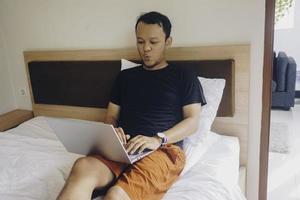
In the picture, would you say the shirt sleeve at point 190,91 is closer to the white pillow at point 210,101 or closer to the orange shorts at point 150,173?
the white pillow at point 210,101

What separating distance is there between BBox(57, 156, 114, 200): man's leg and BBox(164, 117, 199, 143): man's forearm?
1.12ft

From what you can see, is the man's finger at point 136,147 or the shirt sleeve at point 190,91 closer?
the man's finger at point 136,147

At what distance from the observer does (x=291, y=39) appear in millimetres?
4531

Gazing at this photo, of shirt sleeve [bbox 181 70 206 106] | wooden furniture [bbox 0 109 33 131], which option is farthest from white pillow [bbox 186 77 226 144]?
wooden furniture [bbox 0 109 33 131]

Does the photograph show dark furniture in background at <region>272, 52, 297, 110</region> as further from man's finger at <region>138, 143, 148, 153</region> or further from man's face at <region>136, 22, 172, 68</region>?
man's finger at <region>138, 143, 148, 153</region>

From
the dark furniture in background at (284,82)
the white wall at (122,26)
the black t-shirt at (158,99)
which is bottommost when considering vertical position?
the dark furniture in background at (284,82)

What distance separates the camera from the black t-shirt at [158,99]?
1479 mm

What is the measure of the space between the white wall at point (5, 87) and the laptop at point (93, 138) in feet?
4.63

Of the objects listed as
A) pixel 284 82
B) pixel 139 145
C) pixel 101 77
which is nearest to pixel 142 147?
pixel 139 145

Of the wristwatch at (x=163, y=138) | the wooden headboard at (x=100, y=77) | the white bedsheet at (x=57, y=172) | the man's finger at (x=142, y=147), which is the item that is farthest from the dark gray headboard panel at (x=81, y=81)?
the man's finger at (x=142, y=147)

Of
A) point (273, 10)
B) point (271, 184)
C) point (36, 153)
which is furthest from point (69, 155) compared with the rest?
point (271, 184)

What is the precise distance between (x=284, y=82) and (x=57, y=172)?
3369mm

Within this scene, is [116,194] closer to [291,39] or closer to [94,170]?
[94,170]

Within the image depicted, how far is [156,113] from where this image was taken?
4.92ft
